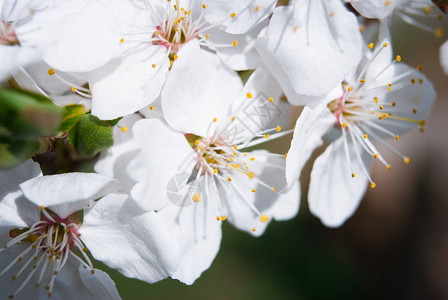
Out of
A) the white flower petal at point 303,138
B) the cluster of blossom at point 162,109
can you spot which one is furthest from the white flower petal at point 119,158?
the white flower petal at point 303,138

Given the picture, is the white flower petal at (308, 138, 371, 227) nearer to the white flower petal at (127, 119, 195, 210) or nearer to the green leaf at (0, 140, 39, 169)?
the white flower petal at (127, 119, 195, 210)

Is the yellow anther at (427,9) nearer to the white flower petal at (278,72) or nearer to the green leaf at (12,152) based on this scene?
the white flower petal at (278,72)

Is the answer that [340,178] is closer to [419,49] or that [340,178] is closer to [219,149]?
[219,149]

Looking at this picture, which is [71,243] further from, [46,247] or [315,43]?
[315,43]

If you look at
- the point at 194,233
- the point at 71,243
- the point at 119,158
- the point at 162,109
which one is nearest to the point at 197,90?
the point at 162,109

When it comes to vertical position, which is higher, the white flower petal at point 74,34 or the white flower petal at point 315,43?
the white flower petal at point 74,34

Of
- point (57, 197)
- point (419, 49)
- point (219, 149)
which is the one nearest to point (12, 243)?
point (57, 197)

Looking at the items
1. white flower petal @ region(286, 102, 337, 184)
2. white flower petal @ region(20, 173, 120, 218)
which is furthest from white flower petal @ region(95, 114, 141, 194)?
white flower petal @ region(286, 102, 337, 184)
